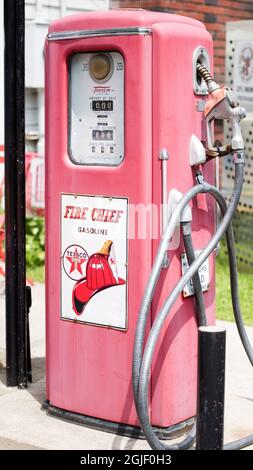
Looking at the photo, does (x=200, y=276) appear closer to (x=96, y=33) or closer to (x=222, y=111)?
(x=222, y=111)

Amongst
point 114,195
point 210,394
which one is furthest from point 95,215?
point 210,394

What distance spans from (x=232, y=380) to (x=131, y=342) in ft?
4.35

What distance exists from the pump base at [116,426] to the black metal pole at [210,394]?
73 cm

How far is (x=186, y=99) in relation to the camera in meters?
4.25

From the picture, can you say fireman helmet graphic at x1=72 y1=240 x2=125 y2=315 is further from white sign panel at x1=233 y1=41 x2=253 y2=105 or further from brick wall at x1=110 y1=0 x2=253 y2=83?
brick wall at x1=110 y1=0 x2=253 y2=83

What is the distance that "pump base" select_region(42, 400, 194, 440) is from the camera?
14.2ft

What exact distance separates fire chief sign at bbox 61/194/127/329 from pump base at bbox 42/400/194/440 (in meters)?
0.51

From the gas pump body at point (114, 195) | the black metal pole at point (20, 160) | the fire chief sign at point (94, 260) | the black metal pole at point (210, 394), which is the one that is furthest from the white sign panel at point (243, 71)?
the black metal pole at point (210, 394)

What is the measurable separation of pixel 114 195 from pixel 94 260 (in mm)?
353

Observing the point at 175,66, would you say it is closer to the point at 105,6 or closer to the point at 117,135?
the point at 117,135

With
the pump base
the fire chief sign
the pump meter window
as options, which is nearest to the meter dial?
the pump meter window

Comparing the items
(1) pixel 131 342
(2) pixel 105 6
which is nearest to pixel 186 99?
(1) pixel 131 342

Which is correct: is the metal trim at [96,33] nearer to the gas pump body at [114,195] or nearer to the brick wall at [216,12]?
the gas pump body at [114,195]

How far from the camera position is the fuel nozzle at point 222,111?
4.17m
